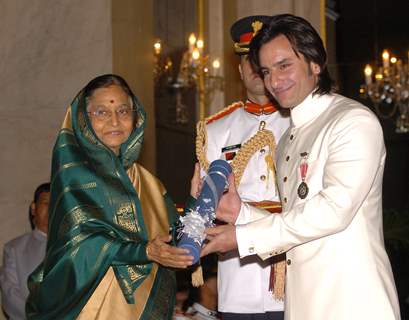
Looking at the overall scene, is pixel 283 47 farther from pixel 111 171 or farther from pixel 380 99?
pixel 380 99

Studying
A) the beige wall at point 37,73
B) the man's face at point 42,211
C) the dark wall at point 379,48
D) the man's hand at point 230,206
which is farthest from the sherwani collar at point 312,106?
the dark wall at point 379,48

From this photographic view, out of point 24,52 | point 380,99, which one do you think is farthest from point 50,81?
point 380,99

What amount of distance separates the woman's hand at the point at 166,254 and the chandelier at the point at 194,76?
5539 millimetres

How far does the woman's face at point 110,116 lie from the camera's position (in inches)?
149

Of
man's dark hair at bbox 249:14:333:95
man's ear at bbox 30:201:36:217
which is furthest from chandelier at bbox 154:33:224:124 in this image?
man's dark hair at bbox 249:14:333:95

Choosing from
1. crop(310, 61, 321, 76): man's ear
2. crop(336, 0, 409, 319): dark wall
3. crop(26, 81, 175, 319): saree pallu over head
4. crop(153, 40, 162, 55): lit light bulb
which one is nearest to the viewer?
crop(310, 61, 321, 76): man's ear

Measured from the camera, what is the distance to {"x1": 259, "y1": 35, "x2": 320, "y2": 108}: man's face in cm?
306

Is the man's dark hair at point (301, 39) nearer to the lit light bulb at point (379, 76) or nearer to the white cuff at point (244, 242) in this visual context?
the white cuff at point (244, 242)

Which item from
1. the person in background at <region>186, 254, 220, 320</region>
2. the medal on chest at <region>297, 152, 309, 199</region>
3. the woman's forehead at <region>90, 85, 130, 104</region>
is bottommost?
the person in background at <region>186, 254, 220, 320</region>

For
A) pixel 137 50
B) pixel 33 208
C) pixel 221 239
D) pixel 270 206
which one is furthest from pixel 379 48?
pixel 221 239

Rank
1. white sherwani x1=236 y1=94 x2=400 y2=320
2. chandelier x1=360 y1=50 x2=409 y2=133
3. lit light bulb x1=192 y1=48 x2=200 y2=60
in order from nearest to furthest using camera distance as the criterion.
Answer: white sherwani x1=236 y1=94 x2=400 y2=320, lit light bulb x1=192 y1=48 x2=200 y2=60, chandelier x1=360 y1=50 x2=409 y2=133

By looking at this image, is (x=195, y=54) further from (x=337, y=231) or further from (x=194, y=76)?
(x=337, y=231)

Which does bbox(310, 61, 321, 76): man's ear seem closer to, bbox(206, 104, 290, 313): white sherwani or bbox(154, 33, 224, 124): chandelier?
bbox(206, 104, 290, 313): white sherwani

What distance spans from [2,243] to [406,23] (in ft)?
20.7
